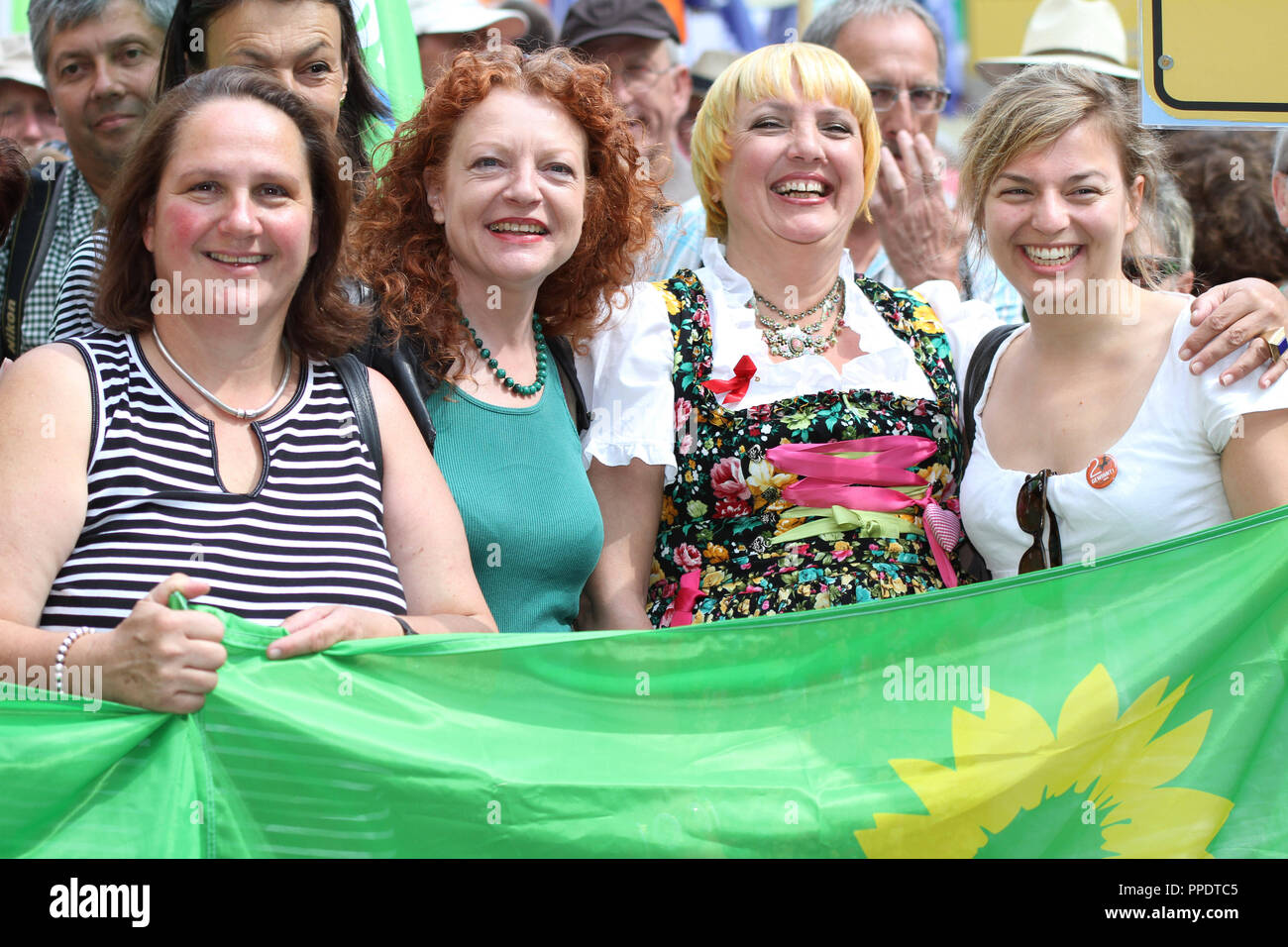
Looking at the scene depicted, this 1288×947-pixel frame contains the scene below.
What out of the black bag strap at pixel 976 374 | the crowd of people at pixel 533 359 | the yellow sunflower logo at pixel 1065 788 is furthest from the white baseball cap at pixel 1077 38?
the yellow sunflower logo at pixel 1065 788

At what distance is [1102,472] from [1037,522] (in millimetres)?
178

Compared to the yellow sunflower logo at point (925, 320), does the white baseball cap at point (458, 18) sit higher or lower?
higher

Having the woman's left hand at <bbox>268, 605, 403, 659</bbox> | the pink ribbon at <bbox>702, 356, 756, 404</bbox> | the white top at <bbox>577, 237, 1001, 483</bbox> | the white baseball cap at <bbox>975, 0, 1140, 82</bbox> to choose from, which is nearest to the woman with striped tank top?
the woman's left hand at <bbox>268, 605, 403, 659</bbox>

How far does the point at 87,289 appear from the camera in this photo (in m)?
3.21

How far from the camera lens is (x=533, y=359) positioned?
3619 millimetres

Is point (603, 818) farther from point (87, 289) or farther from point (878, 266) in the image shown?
point (878, 266)

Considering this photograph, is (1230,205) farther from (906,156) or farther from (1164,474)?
(1164,474)

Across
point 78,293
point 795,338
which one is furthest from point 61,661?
point 795,338

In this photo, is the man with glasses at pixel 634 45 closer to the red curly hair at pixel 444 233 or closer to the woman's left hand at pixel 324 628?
the red curly hair at pixel 444 233

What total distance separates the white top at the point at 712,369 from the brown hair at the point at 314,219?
686mm

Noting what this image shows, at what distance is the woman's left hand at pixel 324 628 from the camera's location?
2.53 m

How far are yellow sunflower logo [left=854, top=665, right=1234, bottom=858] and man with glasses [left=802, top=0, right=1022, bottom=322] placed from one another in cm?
222
